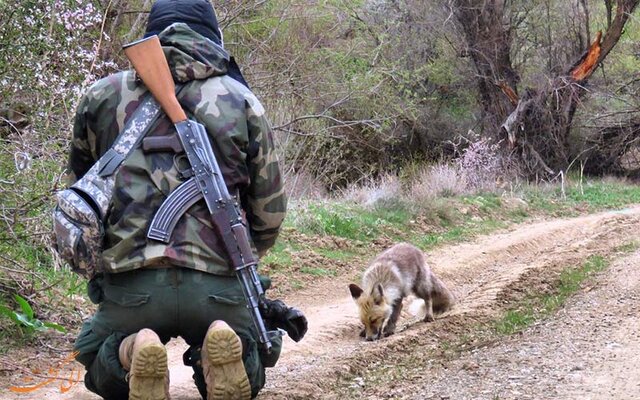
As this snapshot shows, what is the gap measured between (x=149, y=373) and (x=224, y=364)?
0.39 m

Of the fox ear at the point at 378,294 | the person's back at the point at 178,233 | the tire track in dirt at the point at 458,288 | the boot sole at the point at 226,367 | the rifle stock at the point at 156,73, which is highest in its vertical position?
the rifle stock at the point at 156,73

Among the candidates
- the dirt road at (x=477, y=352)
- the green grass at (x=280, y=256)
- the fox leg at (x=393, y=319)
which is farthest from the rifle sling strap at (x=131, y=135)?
the green grass at (x=280, y=256)

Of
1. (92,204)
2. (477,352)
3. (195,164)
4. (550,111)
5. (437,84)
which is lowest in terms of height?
(477,352)

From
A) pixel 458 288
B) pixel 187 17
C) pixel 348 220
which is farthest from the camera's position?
pixel 348 220

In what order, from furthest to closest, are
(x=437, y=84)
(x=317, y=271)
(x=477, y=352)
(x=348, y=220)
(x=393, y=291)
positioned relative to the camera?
(x=437, y=84)
(x=348, y=220)
(x=317, y=271)
(x=393, y=291)
(x=477, y=352)

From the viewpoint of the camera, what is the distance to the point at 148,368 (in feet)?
14.5

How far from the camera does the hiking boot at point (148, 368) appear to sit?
4383 mm

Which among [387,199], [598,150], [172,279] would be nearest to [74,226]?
[172,279]

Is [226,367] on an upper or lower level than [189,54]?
A: lower

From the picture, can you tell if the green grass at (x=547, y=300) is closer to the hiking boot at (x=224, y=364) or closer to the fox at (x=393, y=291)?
the fox at (x=393, y=291)

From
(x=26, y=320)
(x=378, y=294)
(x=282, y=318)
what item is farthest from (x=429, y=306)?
(x=282, y=318)

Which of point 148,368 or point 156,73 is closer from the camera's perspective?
point 148,368

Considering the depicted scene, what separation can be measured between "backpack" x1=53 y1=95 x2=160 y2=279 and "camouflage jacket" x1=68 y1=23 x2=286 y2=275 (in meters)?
0.04

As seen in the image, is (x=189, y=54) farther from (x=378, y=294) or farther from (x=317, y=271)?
(x=317, y=271)
